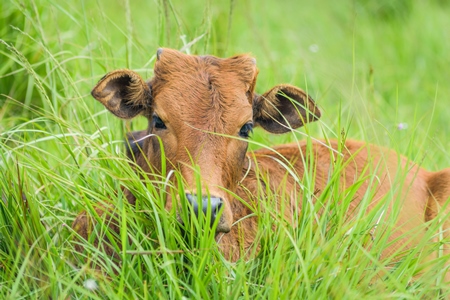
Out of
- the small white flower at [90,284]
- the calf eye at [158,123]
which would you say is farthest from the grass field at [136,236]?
the calf eye at [158,123]

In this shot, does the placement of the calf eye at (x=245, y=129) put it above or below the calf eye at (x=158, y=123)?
below

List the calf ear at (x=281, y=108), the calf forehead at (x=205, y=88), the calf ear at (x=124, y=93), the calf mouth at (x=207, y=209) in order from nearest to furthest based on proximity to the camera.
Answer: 1. the calf mouth at (x=207, y=209)
2. the calf forehead at (x=205, y=88)
3. the calf ear at (x=124, y=93)
4. the calf ear at (x=281, y=108)

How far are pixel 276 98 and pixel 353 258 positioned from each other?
5.10 feet

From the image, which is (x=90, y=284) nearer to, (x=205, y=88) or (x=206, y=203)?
(x=206, y=203)

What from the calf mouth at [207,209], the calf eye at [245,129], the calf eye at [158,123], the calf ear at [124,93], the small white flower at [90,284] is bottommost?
the small white flower at [90,284]

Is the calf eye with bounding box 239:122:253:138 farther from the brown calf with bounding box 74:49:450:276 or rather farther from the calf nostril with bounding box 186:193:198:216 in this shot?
the calf nostril with bounding box 186:193:198:216

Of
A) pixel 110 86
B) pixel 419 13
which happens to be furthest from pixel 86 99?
pixel 419 13

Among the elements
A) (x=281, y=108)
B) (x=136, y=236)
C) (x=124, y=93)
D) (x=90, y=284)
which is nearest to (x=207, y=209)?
(x=136, y=236)

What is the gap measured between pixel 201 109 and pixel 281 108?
857 mm

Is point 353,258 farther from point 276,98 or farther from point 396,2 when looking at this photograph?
point 396,2

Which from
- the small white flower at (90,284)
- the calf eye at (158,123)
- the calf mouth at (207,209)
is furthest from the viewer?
the calf eye at (158,123)

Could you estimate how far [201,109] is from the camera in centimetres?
435

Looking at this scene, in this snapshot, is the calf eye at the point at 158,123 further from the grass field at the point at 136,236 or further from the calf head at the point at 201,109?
the grass field at the point at 136,236

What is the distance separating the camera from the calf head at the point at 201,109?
4.18 metres
